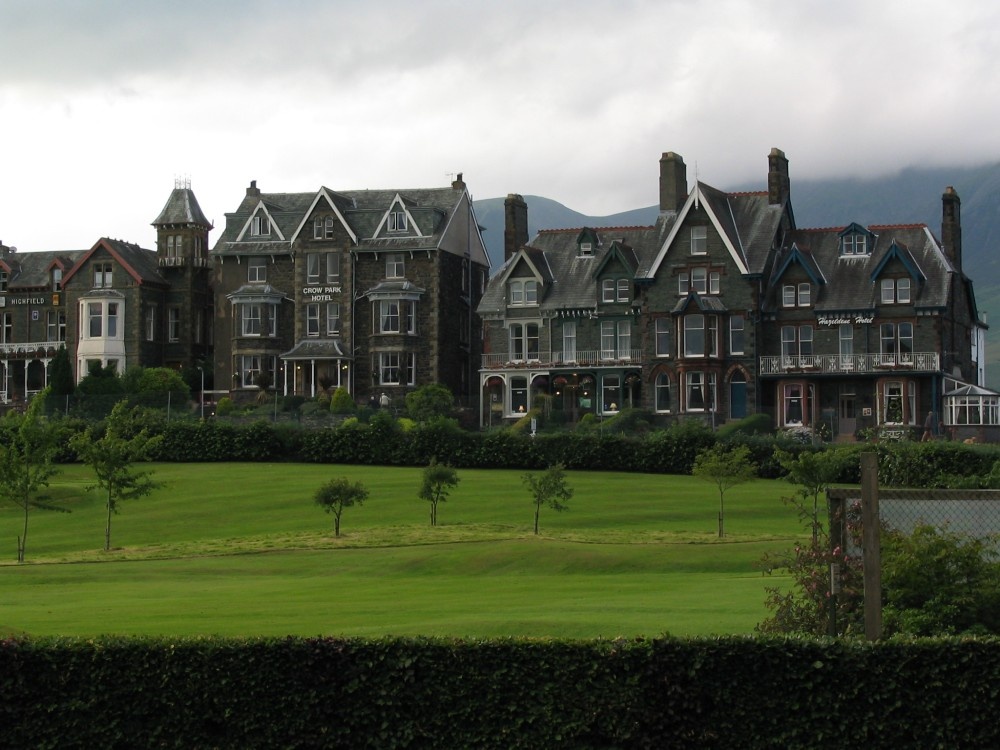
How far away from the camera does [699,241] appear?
7225 cm

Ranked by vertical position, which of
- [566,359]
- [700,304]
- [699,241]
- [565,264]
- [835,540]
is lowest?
[835,540]

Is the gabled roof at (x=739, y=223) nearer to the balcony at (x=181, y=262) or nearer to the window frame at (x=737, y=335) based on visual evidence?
the window frame at (x=737, y=335)

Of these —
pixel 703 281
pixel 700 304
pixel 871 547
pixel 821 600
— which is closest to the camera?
pixel 871 547

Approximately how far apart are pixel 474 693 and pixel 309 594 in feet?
39.9

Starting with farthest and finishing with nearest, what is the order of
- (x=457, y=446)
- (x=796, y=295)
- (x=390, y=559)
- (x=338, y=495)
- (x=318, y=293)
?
(x=318, y=293)
(x=796, y=295)
(x=457, y=446)
(x=338, y=495)
(x=390, y=559)

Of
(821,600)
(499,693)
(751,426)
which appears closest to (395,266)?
(751,426)

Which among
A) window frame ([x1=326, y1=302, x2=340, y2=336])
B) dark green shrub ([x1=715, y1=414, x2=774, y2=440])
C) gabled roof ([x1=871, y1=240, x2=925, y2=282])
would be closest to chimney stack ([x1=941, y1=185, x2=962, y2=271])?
gabled roof ([x1=871, y1=240, x2=925, y2=282])

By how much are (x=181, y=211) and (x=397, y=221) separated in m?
15.9

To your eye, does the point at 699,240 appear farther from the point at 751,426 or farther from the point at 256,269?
the point at 256,269

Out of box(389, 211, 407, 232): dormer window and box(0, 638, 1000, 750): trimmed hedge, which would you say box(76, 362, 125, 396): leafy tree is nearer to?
box(389, 211, 407, 232): dormer window

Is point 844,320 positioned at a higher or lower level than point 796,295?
lower

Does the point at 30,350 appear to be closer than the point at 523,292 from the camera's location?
No

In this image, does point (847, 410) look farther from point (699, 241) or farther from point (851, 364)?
point (699, 241)

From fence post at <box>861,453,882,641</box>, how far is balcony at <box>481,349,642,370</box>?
193 feet
